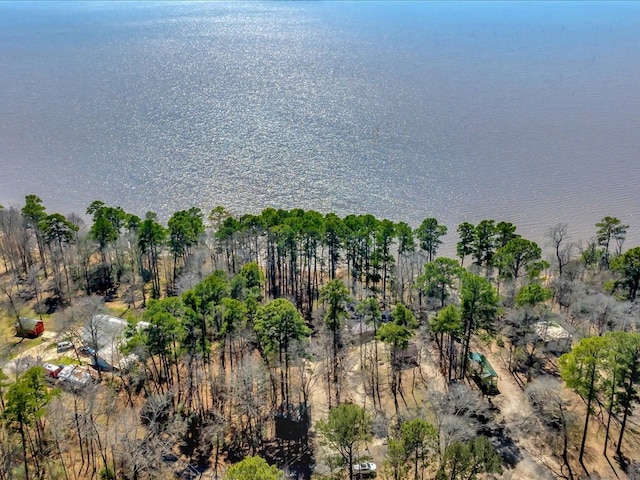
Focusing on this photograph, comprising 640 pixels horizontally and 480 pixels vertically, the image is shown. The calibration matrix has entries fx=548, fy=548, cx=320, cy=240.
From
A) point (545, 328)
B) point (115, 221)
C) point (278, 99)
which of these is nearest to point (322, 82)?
point (278, 99)

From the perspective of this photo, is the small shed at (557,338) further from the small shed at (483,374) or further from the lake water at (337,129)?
the lake water at (337,129)

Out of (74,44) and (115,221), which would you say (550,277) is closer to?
(115,221)

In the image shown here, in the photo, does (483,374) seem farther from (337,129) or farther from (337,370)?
(337,129)

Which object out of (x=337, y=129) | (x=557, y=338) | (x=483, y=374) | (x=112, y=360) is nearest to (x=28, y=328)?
(x=112, y=360)

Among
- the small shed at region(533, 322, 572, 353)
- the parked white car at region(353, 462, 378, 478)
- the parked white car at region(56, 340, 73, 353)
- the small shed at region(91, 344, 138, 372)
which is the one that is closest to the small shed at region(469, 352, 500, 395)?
the small shed at region(533, 322, 572, 353)

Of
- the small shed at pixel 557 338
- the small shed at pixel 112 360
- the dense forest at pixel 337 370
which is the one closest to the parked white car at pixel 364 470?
the dense forest at pixel 337 370
